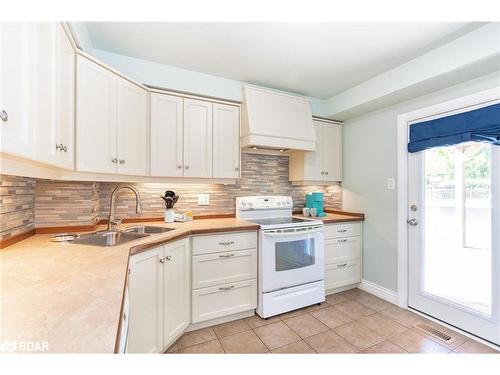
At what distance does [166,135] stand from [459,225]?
9.26 feet

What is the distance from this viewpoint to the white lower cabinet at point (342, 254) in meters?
2.81

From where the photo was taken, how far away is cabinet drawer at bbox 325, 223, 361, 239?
9.26ft

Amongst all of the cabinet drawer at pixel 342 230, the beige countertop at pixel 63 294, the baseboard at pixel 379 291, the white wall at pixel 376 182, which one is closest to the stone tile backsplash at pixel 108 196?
the beige countertop at pixel 63 294

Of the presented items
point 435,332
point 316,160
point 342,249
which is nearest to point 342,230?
point 342,249

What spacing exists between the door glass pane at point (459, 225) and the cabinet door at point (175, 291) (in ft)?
7.72

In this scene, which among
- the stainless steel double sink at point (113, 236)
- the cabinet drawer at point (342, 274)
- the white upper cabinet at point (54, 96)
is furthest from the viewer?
the cabinet drawer at point (342, 274)

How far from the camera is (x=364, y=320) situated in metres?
2.28

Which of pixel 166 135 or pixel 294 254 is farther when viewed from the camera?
pixel 294 254

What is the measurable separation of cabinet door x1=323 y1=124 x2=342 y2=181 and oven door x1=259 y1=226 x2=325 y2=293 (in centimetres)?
98

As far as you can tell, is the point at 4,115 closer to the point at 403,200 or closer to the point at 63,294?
the point at 63,294

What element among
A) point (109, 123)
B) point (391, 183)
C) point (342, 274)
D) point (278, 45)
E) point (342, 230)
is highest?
point (278, 45)

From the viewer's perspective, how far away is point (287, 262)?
240 centimetres

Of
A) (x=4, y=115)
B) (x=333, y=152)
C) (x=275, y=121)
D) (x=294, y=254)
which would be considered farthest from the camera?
(x=333, y=152)

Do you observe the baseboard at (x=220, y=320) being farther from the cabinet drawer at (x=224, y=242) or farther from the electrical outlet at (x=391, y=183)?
the electrical outlet at (x=391, y=183)
